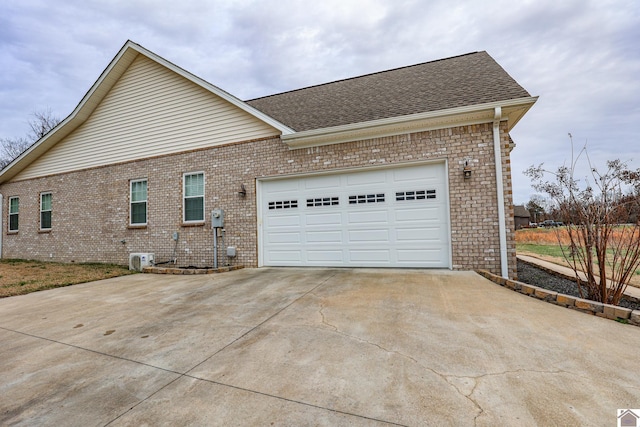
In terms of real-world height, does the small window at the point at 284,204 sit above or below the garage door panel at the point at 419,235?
above

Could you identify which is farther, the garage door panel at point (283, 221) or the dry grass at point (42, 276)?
the garage door panel at point (283, 221)

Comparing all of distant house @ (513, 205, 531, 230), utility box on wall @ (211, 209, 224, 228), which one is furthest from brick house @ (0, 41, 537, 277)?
distant house @ (513, 205, 531, 230)

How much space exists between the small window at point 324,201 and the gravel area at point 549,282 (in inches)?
180

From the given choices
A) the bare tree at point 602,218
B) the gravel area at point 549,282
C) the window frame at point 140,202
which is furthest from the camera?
the window frame at point 140,202

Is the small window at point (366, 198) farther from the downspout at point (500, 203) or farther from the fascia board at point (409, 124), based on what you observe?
the downspout at point (500, 203)

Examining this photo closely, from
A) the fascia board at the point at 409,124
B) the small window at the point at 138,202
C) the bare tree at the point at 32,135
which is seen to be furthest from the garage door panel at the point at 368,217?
the bare tree at the point at 32,135

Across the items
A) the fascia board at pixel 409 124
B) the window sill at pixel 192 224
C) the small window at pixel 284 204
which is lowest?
the window sill at pixel 192 224

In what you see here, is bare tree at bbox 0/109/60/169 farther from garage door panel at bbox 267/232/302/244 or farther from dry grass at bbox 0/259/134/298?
garage door panel at bbox 267/232/302/244

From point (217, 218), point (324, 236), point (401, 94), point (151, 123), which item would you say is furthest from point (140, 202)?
point (401, 94)

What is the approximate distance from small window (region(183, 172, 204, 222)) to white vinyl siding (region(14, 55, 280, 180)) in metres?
0.94

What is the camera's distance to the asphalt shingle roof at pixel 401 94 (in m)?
6.27

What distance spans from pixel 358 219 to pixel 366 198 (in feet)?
1.83

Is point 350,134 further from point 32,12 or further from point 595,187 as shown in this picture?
point 32,12

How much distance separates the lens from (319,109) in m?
8.33
